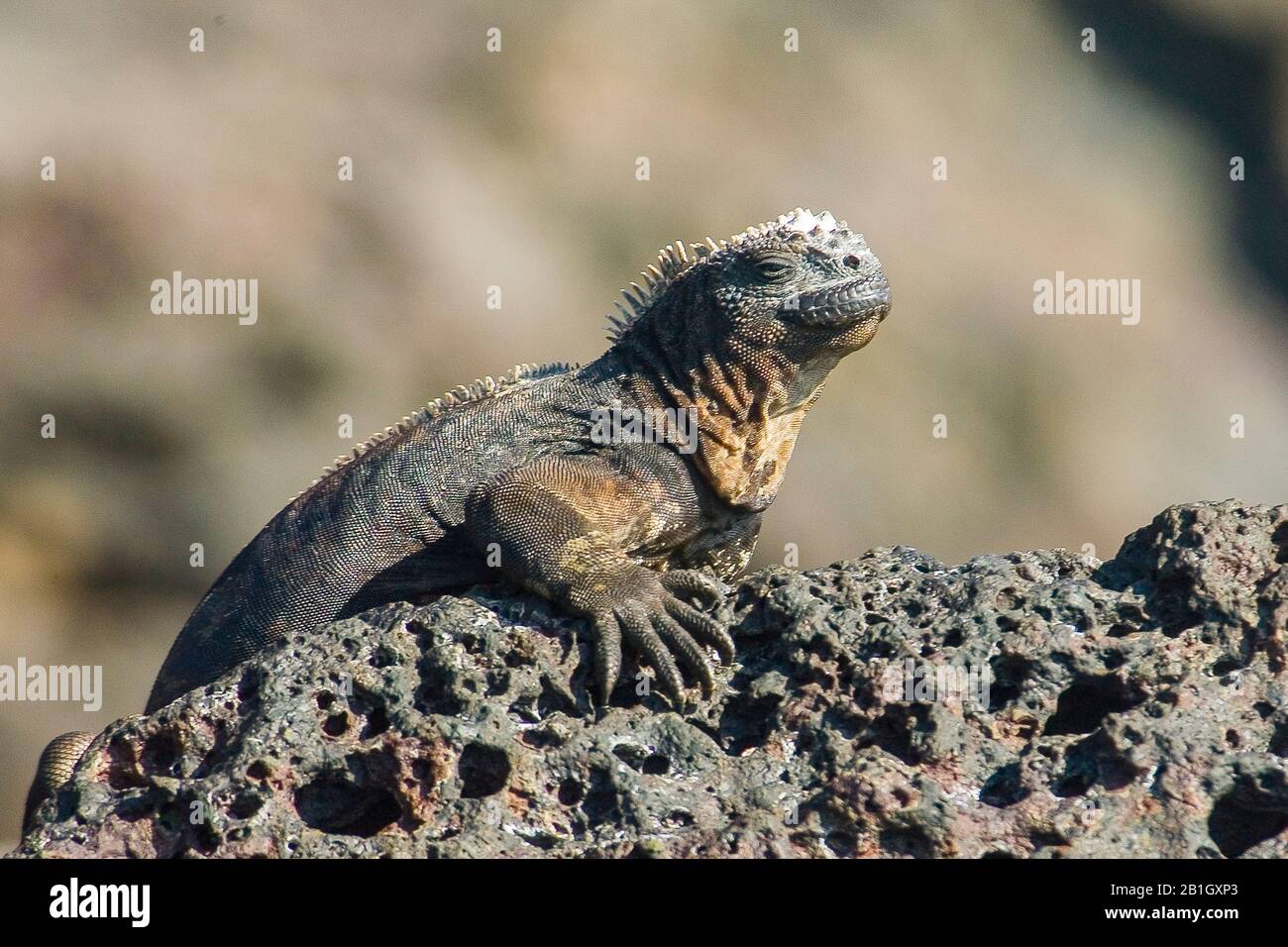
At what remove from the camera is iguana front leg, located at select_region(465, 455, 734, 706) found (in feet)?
14.5

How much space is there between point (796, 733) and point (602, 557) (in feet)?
2.89

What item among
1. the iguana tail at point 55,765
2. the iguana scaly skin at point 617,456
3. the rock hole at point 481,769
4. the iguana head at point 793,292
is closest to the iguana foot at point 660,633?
the rock hole at point 481,769

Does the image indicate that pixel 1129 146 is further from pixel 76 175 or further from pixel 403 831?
pixel 403 831

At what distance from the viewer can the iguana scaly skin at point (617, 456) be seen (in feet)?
18.0

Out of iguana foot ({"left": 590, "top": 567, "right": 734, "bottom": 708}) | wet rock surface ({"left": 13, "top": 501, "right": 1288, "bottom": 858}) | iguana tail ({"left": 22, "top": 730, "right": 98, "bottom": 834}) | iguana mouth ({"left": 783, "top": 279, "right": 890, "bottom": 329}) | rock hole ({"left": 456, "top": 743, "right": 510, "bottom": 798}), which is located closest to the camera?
wet rock surface ({"left": 13, "top": 501, "right": 1288, "bottom": 858})

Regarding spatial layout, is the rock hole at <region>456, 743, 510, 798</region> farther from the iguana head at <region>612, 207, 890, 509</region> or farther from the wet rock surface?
the iguana head at <region>612, 207, 890, 509</region>

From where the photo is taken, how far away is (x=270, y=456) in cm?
1180

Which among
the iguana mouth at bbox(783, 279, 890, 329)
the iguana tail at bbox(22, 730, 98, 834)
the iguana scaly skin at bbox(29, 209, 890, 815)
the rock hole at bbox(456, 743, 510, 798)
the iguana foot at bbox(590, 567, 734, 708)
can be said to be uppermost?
the iguana mouth at bbox(783, 279, 890, 329)

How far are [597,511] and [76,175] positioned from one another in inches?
308

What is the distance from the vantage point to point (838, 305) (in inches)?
220

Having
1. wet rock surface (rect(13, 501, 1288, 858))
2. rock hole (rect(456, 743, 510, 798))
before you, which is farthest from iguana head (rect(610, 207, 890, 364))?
rock hole (rect(456, 743, 510, 798))

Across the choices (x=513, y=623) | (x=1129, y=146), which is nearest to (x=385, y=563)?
(x=513, y=623)

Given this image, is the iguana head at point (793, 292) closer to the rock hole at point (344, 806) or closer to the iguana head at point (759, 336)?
the iguana head at point (759, 336)

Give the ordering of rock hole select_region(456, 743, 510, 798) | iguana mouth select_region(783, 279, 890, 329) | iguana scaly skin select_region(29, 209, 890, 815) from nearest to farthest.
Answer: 1. rock hole select_region(456, 743, 510, 798)
2. iguana scaly skin select_region(29, 209, 890, 815)
3. iguana mouth select_region(783, 279, 890, 329)
